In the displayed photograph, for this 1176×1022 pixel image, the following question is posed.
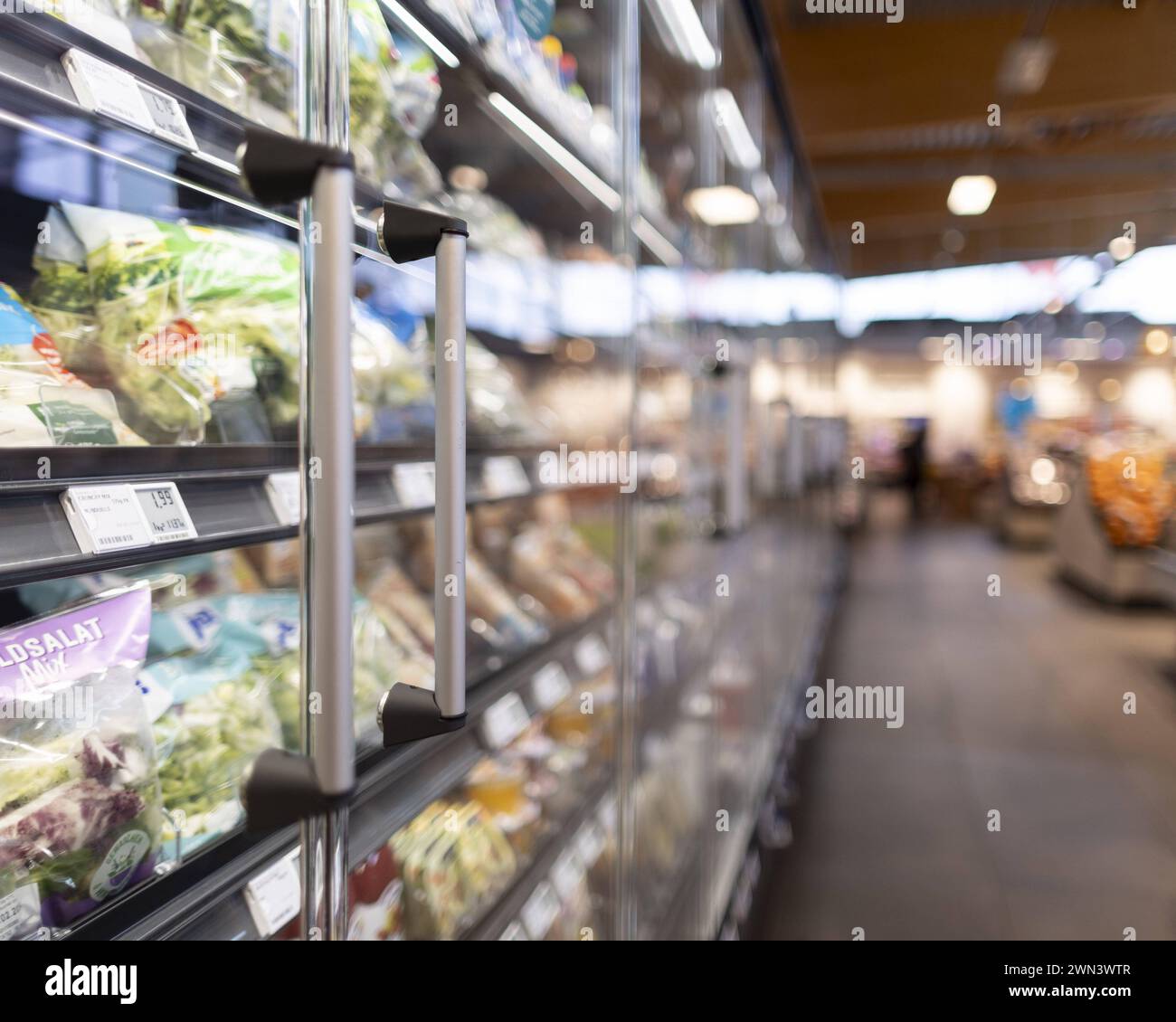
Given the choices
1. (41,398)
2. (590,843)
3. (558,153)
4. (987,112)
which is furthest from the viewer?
(987,112)

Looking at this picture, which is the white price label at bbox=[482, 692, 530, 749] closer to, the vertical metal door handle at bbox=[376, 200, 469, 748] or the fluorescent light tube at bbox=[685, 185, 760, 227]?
the vertical metal door handle at bbox=[376, 200, 469, 748]

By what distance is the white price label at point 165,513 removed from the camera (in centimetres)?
76

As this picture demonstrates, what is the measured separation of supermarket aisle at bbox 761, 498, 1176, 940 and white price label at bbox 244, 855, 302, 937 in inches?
77.3

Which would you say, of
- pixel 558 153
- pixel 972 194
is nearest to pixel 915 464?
pixel 972 194

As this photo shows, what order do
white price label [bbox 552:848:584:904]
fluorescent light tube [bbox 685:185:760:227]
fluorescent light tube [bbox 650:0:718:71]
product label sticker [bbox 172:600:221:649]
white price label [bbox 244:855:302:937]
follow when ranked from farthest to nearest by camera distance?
fluorescent light tube [bbox 685:185:760:227] → fluorescent light tube [bbox 650:0:718:71] → white price label [bbox 552:848:584:904] → product label sticker [bbox 172:600:221:649] → white price label [bbox 244:855:302:937]

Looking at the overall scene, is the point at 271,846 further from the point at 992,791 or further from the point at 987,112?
the point at 987,112

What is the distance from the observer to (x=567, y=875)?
5.65 ft

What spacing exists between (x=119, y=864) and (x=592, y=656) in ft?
3.87

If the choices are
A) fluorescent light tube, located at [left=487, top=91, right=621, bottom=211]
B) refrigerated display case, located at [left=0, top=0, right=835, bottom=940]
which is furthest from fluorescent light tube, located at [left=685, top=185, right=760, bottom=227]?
fluorescent light tube, located at [left=487, top=91, right=621, bottom=211]

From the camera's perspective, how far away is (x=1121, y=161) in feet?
21.2

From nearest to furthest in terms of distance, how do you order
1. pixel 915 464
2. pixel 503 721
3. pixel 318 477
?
pixel 318 477
pixel 503 721
pixel 915 464

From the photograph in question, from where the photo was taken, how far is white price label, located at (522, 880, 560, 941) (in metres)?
1.53

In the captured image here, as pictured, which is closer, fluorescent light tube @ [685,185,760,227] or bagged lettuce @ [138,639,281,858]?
bagged lettuce @ [138,639,281,858]

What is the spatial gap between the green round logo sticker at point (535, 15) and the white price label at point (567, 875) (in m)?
1.60
